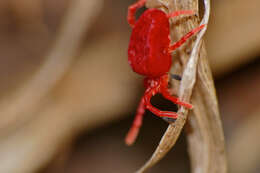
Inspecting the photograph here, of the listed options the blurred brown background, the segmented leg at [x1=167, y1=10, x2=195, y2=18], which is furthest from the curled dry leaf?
the blurred brown background

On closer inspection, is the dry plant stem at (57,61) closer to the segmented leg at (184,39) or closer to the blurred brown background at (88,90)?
the blurred brown background at (88,90)

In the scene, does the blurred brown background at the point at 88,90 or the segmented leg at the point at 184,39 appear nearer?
the segmented leg at the point at 184,39

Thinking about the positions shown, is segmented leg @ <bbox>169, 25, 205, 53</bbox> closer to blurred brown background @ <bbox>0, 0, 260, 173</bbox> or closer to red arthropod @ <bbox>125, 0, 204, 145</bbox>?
red arthropod @ <bbox>125, 0, 204, 145</bbox>

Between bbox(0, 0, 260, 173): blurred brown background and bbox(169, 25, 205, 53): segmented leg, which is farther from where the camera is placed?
bbox(0, 0, 260, 173): blurred brown background

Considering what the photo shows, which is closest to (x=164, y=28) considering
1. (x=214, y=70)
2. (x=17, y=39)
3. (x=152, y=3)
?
(x=152, y=3)

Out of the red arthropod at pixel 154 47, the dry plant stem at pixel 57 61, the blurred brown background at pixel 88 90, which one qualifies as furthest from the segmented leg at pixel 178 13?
the dry plant stem at pixel 57 61

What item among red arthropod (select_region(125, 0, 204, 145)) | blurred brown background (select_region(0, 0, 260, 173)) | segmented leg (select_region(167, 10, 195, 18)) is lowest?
blurred brown background (select_region(0, 0, 260, 173))

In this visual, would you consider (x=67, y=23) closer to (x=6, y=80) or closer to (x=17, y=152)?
(x=6, y=80)
